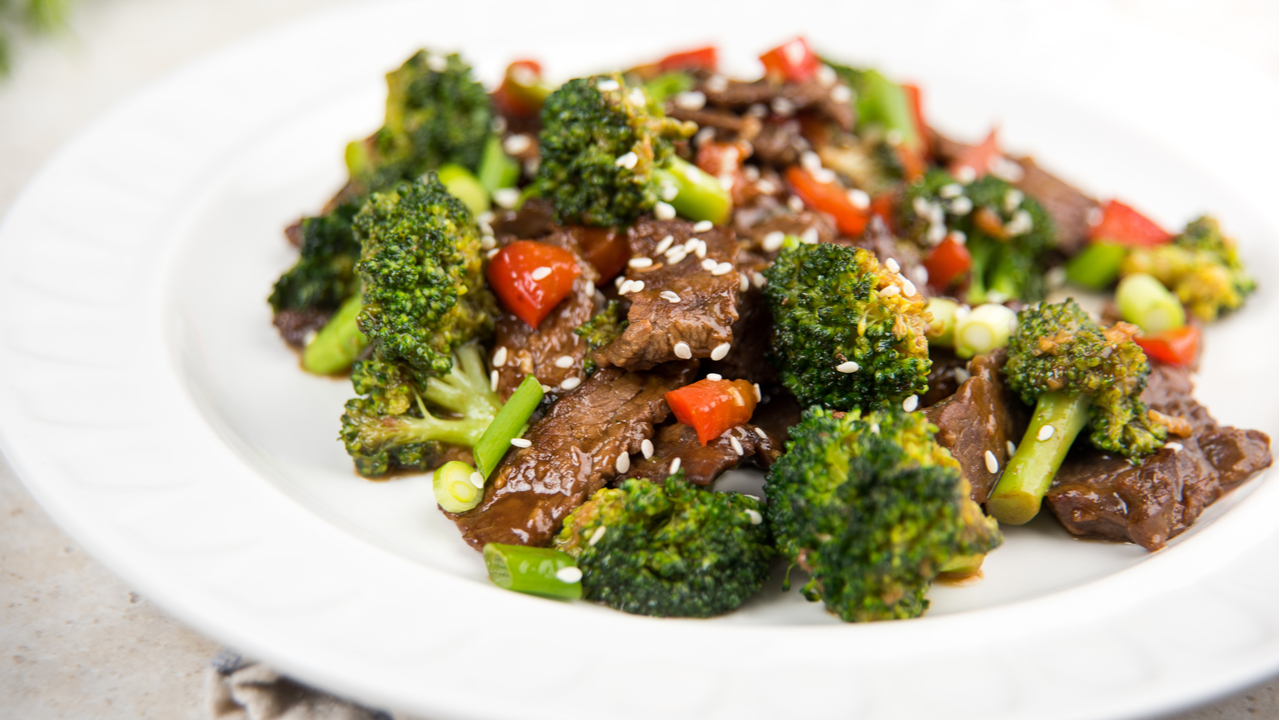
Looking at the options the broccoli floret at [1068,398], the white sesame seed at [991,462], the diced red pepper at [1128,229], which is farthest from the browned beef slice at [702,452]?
the diced red pepper at [1128,229]

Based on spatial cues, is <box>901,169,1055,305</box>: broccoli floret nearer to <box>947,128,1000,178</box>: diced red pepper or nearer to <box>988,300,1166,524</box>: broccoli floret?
<box>947,128,1000,178</box>: diced red pepper

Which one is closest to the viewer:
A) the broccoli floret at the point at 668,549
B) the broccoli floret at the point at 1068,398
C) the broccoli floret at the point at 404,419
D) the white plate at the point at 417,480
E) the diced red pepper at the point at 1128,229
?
the white plate at the point at 417,480

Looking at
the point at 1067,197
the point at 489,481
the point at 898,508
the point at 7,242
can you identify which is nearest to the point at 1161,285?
the point at 1067,197

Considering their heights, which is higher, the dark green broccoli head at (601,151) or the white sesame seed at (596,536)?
the dark green broccoli head at (601,151)

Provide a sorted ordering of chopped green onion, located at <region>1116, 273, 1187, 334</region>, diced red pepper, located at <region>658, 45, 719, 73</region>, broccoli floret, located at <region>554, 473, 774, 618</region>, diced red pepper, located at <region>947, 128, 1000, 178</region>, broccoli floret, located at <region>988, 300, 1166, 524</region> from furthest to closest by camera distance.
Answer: diced red pepper, located at <region>658, 45, 719, 73</region> → diced red pepper, located at <region>947, 128, 1000, 178</region> → chopped green onion, located at <region>1116, 273, 1187, 334</region> → broccoli floret, located at <region>988, 300, 1166, 524</region> → broccoli floret, located at <region>554, 473, 774, 618</region>

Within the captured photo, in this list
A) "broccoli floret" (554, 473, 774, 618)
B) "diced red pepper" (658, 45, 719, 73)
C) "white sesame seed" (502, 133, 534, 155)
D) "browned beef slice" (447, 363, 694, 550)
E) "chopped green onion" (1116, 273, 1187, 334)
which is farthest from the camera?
"diced red pepper" (658, 45, 719, 73)

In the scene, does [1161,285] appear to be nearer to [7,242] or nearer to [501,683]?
[501,683]

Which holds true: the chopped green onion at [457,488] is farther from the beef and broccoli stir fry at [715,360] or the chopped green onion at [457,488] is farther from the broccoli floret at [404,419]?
the broccoli floret at [404,419]

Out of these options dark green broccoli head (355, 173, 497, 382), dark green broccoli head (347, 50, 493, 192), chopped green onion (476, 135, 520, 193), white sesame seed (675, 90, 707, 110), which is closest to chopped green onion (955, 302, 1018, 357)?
white sesame seed (675, 90, 707, 110)

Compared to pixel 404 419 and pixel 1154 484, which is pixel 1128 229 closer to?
pixel 1154 484
